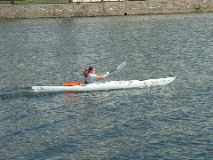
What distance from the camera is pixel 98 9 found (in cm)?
10481

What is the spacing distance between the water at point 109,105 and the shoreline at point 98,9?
32.4 m

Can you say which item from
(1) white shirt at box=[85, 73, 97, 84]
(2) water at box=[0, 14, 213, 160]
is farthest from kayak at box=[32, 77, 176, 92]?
(2) water at box=[0, 14, 213, 160]

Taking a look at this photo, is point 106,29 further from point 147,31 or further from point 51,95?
point 51,95

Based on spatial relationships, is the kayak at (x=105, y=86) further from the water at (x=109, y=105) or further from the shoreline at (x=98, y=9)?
the shoreline at (x=98, y=9)

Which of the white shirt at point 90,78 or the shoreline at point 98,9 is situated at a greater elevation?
the shoreline at point 98,9

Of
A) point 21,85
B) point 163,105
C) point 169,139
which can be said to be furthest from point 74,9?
point 169,139

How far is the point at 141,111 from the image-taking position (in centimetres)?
3503

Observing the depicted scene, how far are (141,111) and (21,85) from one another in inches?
484

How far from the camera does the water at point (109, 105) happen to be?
2841 centimetres

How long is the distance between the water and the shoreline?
32365 millimetres

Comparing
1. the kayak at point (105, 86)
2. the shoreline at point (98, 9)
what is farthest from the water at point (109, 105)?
the shoreline at point (98, 9)

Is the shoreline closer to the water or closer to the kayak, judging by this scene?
the water

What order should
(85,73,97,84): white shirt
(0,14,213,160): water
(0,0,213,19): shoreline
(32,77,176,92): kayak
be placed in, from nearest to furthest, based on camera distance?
(0,14,213,160): water, (32,77,176,92): kayak, (85,73,97,84): white shirt, (0,0,213,19): shoreline

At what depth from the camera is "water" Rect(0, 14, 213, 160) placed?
28406mm
